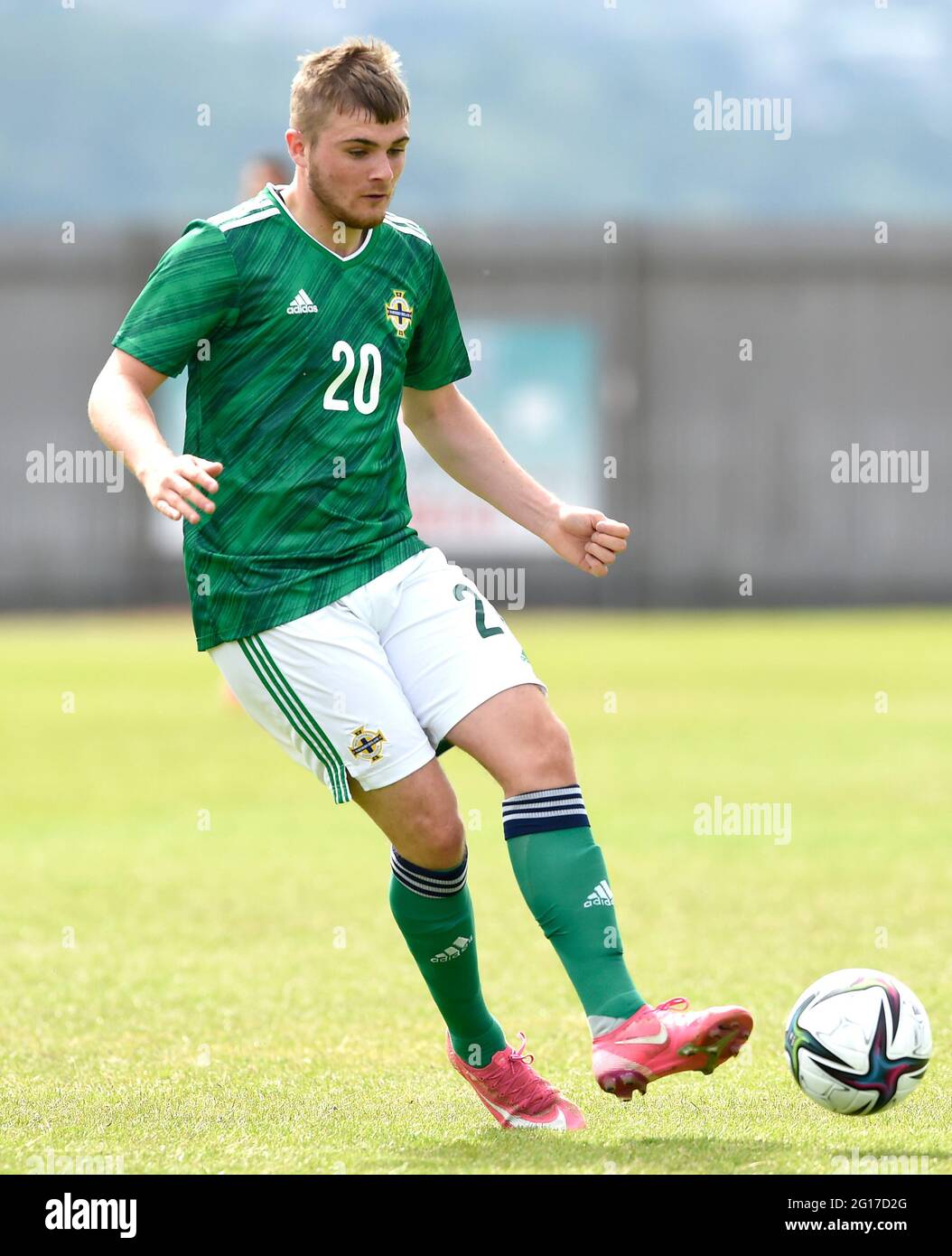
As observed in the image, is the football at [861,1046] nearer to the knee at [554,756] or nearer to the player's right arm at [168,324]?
the knee at [554,756]

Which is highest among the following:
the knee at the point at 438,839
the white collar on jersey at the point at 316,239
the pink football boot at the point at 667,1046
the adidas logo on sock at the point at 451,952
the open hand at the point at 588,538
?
the white collar on jersey at the point at 316,239

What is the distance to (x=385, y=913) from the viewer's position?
688 cm

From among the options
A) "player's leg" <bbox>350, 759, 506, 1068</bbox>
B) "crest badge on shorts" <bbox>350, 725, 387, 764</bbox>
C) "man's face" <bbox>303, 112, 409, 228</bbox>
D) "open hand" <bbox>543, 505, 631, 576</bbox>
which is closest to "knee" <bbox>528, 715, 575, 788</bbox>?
"player's leg" <bbox>350, 759, 506, 1068</bbox>

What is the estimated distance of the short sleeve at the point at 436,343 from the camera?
4340mm

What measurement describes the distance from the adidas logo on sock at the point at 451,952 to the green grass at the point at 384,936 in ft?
1.10

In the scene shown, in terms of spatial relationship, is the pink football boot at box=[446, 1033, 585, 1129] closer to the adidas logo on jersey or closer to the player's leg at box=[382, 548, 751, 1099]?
the player's leg at box=[382, 548, 751, 1099]

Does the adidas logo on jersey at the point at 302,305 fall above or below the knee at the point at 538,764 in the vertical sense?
above

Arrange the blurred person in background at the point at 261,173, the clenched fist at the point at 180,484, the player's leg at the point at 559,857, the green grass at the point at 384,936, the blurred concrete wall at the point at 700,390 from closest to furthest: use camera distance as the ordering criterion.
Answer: the clenched fist at the point at 180,484, the player's leg at the point at 559,857, the green grass at the point at 384,936, the blurred person in background at the point at 261,173, the blurred concrete wall at the point at 700,390

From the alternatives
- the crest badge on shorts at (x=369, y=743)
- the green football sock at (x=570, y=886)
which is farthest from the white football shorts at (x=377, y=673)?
the green football sock at (x=570, y=886)

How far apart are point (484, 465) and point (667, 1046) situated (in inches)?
59.0

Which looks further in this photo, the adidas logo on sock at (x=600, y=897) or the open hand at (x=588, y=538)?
the open hand at (x=588, y=538)

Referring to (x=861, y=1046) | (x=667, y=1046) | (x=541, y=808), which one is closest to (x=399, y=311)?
(x=541, y=808)

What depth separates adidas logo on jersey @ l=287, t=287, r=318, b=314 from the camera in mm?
3951

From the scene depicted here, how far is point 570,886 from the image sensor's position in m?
3.85
